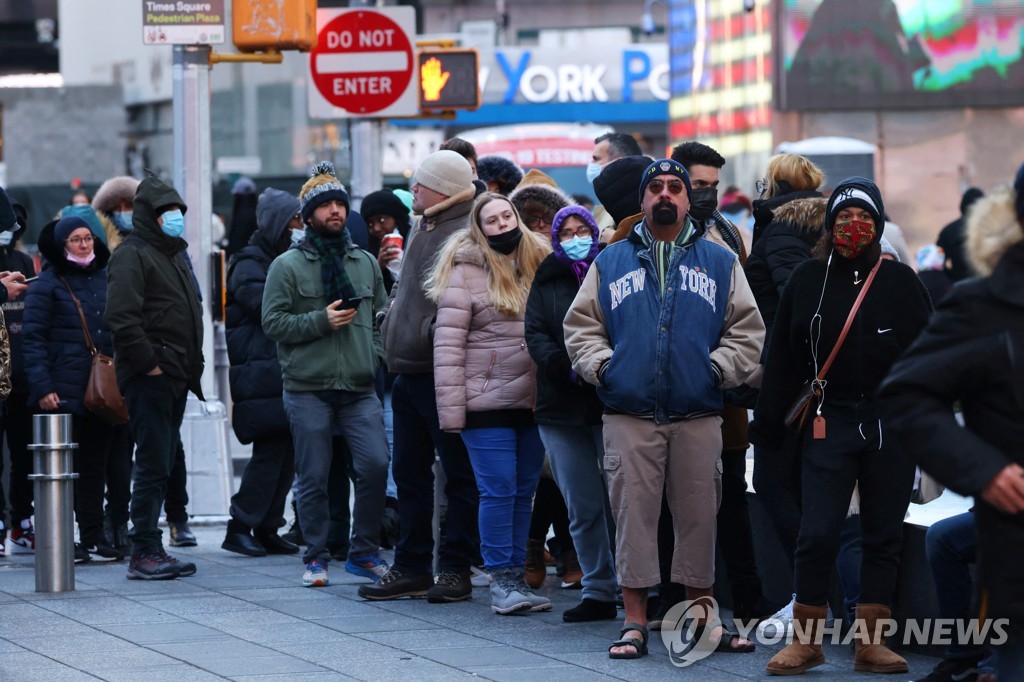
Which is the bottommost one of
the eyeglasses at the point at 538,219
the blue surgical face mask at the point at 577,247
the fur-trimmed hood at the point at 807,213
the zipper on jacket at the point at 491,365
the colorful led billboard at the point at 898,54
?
the zipper on jacket at the point at 491,365

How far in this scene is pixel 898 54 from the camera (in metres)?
19.8

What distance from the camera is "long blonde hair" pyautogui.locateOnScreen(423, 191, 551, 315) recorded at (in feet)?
27.7

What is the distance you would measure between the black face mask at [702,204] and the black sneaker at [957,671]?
2.36 m

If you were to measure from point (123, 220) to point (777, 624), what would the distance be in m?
5.27

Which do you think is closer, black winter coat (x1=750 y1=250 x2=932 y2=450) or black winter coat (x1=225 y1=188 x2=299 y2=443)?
black winter coat (x1=750 y1=250 x2=932 y2=450)

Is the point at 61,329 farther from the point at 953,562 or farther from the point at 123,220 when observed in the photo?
the point at 953,562

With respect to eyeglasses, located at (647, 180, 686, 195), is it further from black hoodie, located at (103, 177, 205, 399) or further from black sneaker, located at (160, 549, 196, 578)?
black sneaker, located at (160, 549, 196, 578)

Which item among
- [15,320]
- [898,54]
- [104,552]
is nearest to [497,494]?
[104,552]

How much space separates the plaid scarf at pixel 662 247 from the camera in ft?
24.1

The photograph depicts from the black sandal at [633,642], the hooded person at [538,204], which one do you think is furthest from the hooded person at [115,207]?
the black sandal at [633,642]

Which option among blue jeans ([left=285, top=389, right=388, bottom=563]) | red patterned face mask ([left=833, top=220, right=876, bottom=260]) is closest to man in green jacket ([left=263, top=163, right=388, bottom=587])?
blue jeans ([left=285, top=389, right=388, bottom=563])

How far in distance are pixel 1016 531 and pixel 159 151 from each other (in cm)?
3958

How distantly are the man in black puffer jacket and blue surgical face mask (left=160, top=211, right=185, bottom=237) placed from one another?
648 millimetres

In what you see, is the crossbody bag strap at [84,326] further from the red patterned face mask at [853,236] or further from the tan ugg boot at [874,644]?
the tan ugg boot at [874,644]
